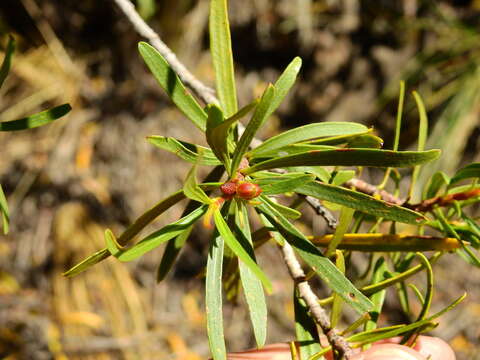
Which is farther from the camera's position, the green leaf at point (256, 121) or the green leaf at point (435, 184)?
the green leaf at point (435, 184)

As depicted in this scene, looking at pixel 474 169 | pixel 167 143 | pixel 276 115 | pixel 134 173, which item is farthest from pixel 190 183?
pixel 276 115

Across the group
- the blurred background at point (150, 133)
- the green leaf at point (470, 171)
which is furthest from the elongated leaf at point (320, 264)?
the blurred background at point (150, 133)

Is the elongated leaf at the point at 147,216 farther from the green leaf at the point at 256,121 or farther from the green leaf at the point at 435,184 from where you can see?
the green leaf at the point at 435,184

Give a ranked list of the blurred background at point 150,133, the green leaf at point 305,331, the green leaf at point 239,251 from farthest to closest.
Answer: the blurred background at point 150,133 < the green leaf at point 305,331 < the green leaf at point 239,251

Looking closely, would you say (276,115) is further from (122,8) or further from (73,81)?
(122,8)

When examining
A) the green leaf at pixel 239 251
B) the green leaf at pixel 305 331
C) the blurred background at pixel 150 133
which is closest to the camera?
the green leaf at pixel 239 251

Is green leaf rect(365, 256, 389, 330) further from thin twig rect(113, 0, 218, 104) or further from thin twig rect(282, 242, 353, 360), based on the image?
thin twig rect(113, 0, 218, 104)
